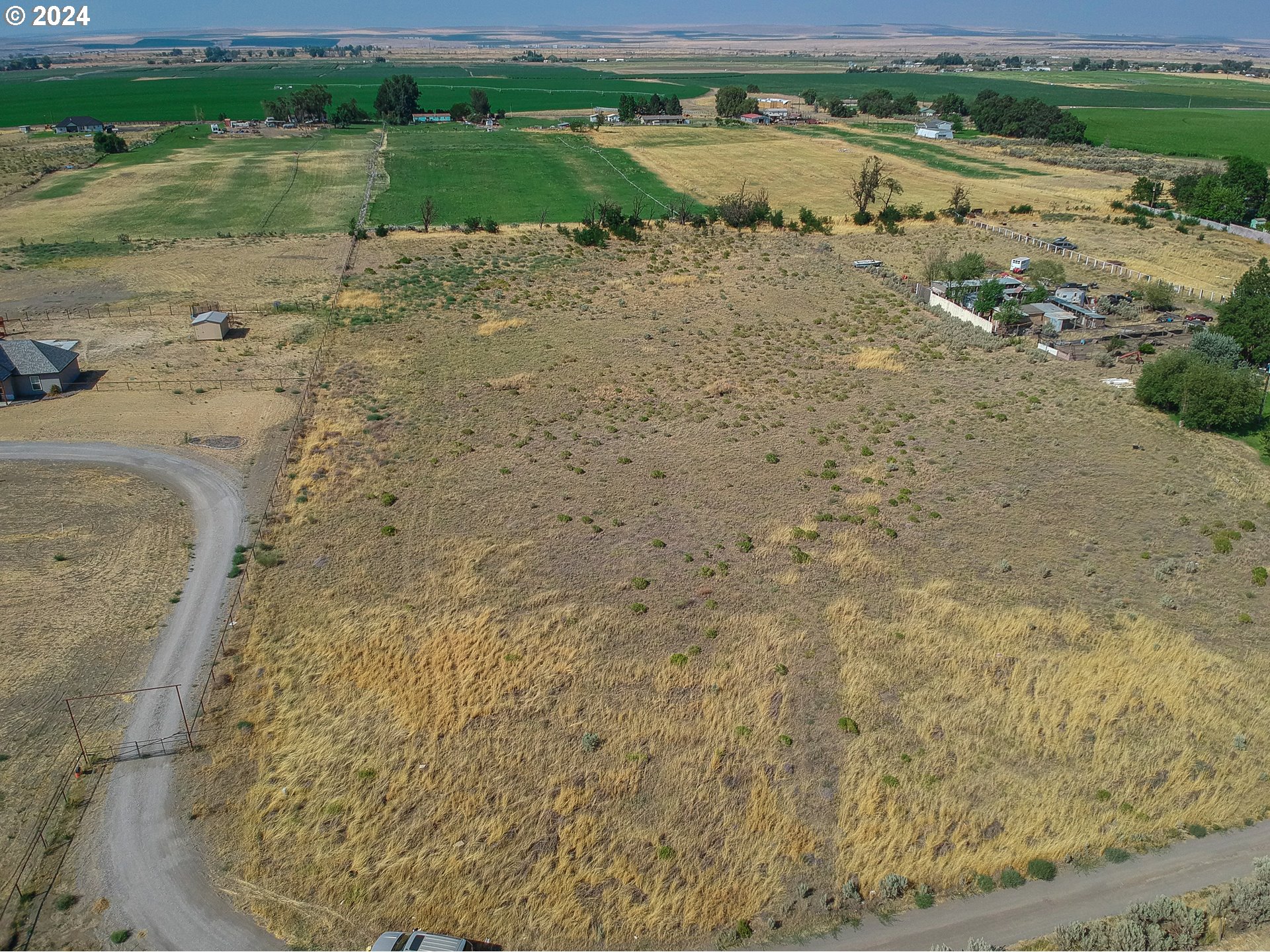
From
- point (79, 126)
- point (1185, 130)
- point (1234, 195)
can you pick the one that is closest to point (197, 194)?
point (79, 126)

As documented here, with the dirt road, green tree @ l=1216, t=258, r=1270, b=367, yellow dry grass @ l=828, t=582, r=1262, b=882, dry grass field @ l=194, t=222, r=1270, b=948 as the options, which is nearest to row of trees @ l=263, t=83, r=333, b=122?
dry grass field @ l=194, t=222, r=1270, b=948

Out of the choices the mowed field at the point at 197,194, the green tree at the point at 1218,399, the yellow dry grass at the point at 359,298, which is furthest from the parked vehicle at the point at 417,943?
the mowed field at the point at 197,194

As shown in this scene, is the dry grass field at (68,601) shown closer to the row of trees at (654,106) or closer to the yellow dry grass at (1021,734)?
the yellow dry grass at (1021,734)

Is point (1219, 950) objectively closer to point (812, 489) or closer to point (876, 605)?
point (876, 605)

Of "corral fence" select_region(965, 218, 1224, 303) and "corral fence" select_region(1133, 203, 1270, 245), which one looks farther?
"corral fence" select_region(1133, 203, 1270, 245)

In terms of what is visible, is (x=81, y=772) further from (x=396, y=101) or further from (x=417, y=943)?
(x=396, y=101)

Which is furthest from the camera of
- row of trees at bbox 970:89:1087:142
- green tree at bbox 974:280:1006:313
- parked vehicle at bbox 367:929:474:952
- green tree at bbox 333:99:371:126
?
green tree at bbox 333:99:371:126

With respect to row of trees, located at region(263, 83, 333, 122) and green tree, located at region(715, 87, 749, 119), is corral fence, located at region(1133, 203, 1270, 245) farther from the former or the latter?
row of trees, located at region(263, 83, 333, 122)

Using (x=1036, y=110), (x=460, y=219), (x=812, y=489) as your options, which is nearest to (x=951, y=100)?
(x=1036, y=110)
